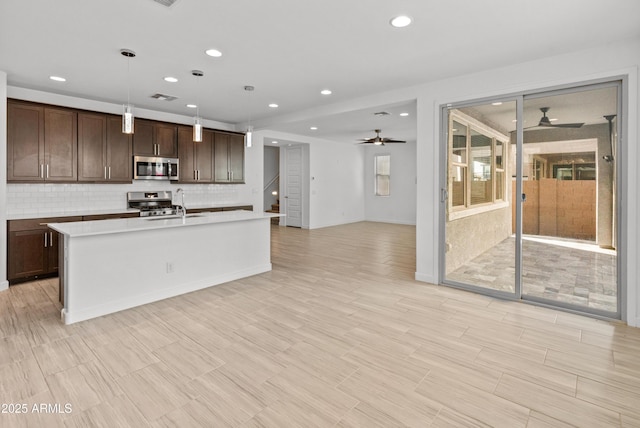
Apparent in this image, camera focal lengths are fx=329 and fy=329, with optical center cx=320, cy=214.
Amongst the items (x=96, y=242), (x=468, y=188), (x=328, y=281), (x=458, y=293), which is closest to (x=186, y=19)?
(x=96, y=242)

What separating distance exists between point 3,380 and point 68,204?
12.3ft

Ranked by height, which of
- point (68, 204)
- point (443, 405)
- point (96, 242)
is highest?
point (68, 204)

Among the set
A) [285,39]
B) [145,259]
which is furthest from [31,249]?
[285,39]

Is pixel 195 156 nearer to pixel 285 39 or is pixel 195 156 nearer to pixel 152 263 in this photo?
pixel 152 263

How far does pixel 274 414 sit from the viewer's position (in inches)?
74.5

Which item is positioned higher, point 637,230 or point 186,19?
point 186,19

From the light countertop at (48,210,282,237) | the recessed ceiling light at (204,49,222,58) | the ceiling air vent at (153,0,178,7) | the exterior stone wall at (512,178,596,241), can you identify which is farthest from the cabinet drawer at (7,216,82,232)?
the exterior stone wall at (512,178,596,241)

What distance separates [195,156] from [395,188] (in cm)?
664

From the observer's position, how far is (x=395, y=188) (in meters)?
10.9

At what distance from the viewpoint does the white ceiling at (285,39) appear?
8.60 feet

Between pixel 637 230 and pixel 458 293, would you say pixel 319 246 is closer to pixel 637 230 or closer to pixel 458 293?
pixel 458 293

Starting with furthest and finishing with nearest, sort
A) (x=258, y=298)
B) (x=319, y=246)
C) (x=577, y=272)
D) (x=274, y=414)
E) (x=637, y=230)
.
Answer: (x=319, y=246) → (x=258, y=298) → (x=577, y=272) → (x=637, y=230) → (x=274, y=414)

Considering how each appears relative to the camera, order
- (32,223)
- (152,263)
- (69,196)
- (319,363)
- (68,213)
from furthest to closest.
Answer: (69,196), (68,213), (32,223), (152,263), (319,363)

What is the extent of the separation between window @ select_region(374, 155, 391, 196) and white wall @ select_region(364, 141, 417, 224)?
0.14 meters
